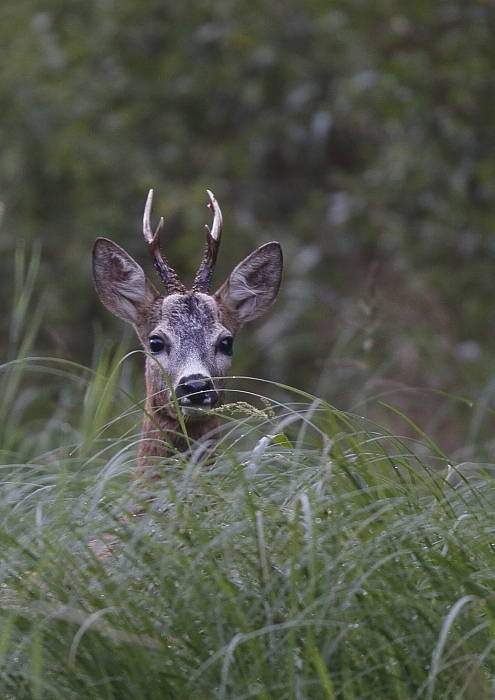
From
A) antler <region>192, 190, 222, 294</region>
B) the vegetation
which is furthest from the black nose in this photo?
antler <region>192, 190, 222, 294</region>

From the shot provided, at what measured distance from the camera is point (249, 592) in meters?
2.61

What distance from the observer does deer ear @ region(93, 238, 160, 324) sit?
4.62 m

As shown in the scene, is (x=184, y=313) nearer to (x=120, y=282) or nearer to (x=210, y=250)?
(x=210, y=250)

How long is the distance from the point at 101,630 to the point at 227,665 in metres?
0.30

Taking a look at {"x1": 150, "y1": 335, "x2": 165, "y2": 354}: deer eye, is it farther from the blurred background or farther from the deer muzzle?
the blurred background

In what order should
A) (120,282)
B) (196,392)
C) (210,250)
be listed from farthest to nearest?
(120,282), (210,250), (196,392)

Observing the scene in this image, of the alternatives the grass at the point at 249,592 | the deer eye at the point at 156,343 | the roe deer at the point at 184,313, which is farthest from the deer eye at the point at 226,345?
the grass at the point at 249,592

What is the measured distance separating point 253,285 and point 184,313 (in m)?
0.48

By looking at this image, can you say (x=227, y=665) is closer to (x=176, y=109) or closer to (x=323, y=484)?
(x=323, y=484)

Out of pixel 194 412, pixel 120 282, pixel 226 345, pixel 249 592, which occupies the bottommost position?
pixel 249 592

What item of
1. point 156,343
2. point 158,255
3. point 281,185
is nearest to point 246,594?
point 156,343

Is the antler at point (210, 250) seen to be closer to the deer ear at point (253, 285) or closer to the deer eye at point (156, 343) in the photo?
the deer ear at point (253, 285)

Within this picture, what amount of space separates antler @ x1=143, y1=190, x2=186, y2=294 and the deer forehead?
4 cm

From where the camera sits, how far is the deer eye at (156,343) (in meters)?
4.38
